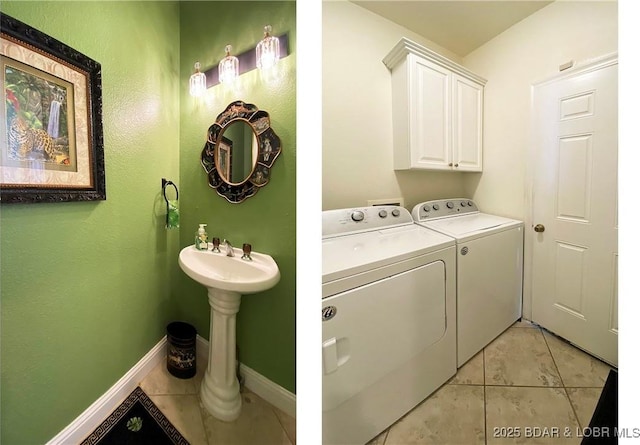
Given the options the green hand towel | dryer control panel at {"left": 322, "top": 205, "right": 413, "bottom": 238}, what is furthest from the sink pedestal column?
dryer control panel at {"left": 322, "top": 205, "right": 413, "bottom": 238}

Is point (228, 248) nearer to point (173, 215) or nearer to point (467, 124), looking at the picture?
point (173, 215)

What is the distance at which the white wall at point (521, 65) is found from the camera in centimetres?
70

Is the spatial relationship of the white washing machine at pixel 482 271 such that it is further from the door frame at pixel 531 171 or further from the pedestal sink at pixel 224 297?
the pedestal sink at pixel 224 297

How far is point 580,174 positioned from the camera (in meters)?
0.68

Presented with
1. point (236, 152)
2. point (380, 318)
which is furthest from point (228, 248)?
point (380, 318)

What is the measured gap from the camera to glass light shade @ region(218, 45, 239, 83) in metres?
0.34

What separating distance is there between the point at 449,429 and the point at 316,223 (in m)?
1.07

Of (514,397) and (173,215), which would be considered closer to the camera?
(173,215)

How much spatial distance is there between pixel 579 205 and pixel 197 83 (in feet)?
3.56

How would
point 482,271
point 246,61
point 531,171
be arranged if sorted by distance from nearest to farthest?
point 246,61
point 531,171
point 482,271

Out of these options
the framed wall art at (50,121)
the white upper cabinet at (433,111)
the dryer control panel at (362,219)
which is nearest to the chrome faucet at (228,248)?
the framed wall art at (50,121)

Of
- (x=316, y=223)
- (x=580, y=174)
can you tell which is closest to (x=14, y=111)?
(x=316, y=223)

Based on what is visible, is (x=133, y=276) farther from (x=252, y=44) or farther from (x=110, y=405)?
(x=252, y=44)

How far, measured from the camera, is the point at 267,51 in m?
0.34
